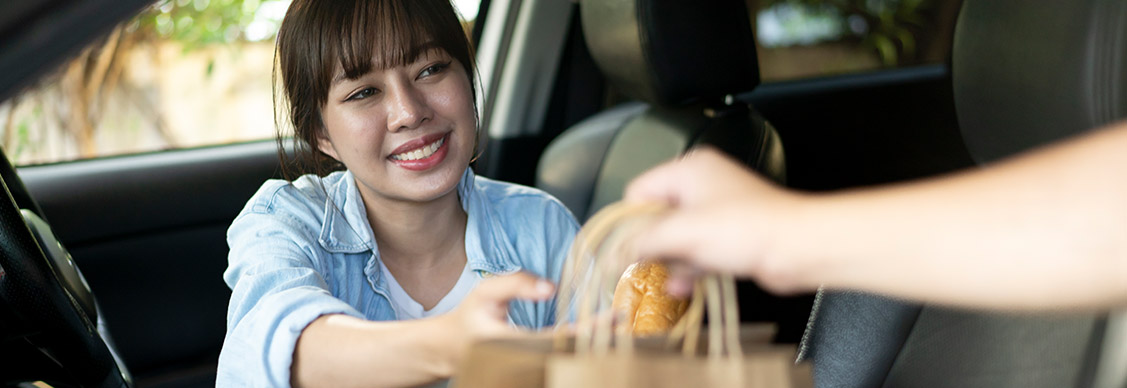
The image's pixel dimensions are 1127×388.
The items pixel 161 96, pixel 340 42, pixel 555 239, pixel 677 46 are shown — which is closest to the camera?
pixel 340 42

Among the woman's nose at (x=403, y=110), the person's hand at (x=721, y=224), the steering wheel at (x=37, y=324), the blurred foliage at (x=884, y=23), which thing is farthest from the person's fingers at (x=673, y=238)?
the blurred foliage at (x=884, y=23)

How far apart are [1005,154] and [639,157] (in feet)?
1.96

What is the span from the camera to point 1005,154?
1.14 m

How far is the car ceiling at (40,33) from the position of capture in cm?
65

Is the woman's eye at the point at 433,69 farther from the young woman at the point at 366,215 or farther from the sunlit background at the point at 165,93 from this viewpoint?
the sunlit background at the point at 165,93

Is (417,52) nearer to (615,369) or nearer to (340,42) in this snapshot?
(340,42)

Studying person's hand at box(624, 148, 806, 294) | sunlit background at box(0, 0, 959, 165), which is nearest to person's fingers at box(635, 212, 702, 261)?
person's hand at box(624, 148, 806, 294)

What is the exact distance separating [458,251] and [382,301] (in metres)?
0.15

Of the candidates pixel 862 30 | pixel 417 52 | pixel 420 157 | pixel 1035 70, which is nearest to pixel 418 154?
pixel 420 157

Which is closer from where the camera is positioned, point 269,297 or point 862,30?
point 269,297

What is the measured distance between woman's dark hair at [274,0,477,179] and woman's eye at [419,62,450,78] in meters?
0.02

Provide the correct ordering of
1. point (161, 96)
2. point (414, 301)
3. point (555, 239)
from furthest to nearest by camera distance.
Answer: point (161, 96), point (555, 239), point (414, 301)

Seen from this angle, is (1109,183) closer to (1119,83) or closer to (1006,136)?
(1119,83)

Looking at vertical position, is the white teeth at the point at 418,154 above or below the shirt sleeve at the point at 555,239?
above
